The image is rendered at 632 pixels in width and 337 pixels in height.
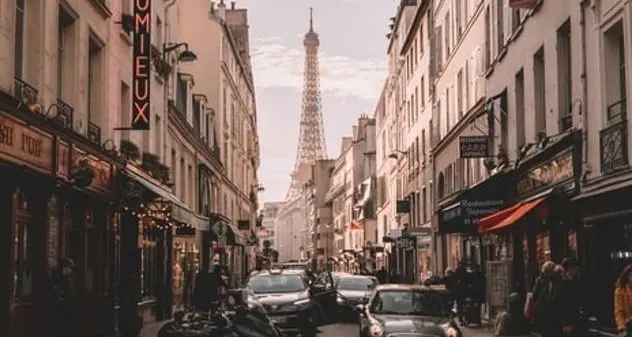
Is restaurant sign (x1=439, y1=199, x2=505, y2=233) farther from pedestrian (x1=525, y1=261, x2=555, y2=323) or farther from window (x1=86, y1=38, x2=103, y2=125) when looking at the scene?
pedestrian (x1=525, y1=261, x2=555, y2=323)

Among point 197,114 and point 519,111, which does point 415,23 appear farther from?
point 519,111

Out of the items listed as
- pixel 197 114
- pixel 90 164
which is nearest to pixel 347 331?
pixel 90 164

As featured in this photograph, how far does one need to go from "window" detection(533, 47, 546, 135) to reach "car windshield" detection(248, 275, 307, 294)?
7.02m

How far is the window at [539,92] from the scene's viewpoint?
76.3ft

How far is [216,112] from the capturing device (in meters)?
54.8

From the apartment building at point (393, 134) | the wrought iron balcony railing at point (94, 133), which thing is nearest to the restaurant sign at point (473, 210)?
the wrought iron balcony railing at point (94, 133)

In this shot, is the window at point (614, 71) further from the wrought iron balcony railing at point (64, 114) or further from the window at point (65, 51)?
the window at point (65, 51)

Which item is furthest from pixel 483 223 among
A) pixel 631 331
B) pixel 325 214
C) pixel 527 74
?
pixel 325 214

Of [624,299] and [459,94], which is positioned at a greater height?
[459,94]

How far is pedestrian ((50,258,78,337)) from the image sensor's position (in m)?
17.6

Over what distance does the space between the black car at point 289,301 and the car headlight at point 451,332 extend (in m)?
7.48

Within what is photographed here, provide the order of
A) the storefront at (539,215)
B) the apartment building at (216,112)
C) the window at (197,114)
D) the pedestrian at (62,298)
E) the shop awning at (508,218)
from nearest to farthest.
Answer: the pedestrian at (62,298) → the storefront at (539,215) → the shop awning at (508,218) → the apartment building at (216,112) → the window at (197,114)

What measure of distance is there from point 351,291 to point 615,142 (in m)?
16.3

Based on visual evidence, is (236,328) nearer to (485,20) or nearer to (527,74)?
(527,74)
